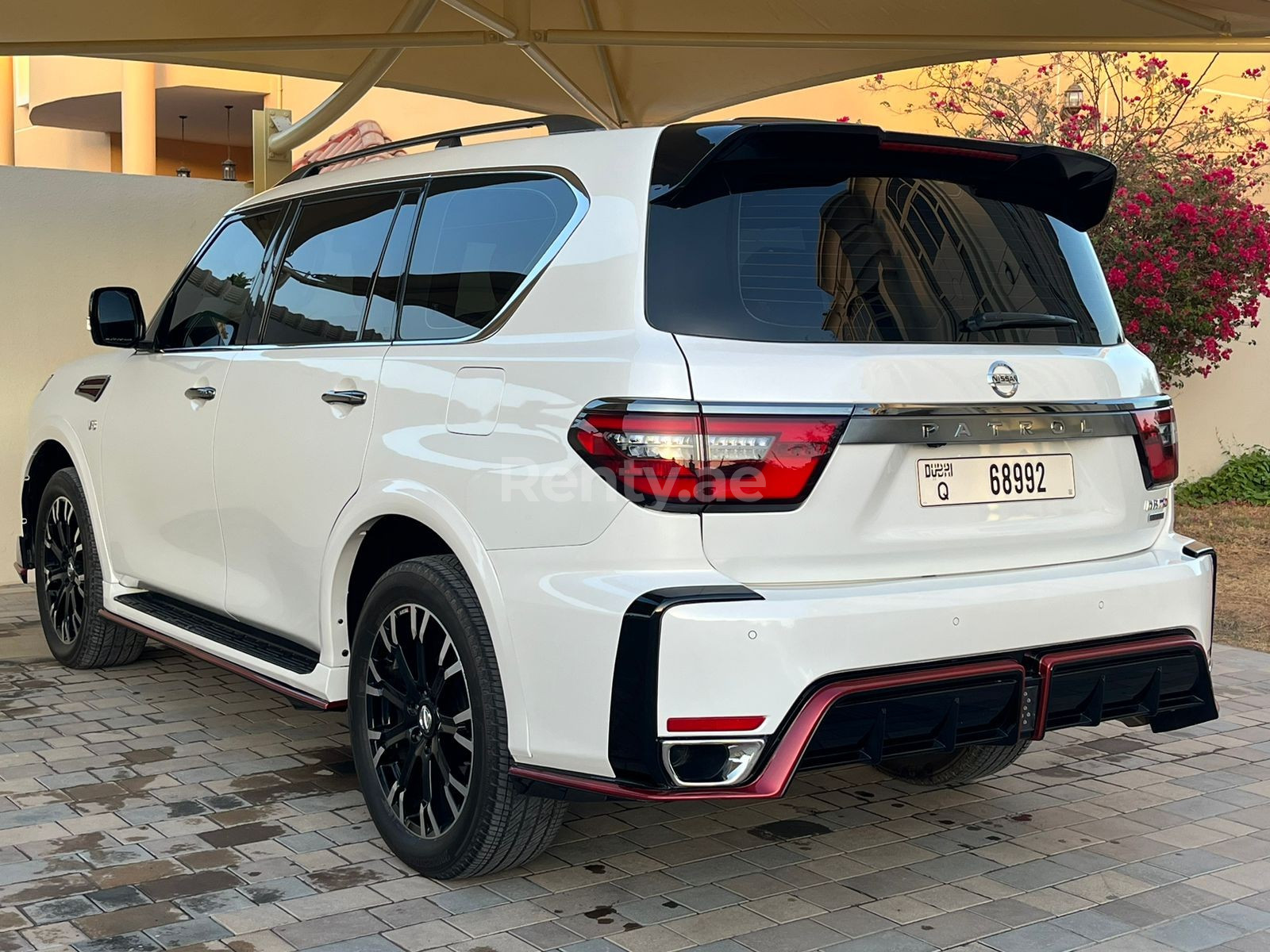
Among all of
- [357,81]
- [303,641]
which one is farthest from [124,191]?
[303,641]

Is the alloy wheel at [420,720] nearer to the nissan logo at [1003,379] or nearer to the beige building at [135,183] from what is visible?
the nissan logo at [1003,379]

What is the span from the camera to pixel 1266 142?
43.5ft

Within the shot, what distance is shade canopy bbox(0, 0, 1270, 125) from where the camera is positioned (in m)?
7.65

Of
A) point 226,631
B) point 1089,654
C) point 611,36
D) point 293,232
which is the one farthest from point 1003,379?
point 611,36

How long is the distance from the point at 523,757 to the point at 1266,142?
12.1 metres

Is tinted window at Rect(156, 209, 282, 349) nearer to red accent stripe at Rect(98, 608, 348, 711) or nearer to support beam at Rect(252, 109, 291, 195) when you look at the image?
red accent stripe at Rect(98, 608, 348, 711)

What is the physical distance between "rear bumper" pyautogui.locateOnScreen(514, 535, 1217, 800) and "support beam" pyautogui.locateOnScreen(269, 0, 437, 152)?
237 inches

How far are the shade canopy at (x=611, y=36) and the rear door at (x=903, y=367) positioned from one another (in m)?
4.02

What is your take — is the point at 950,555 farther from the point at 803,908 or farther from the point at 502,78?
the point at 502,78

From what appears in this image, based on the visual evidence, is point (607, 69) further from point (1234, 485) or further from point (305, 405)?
point (1234, 485)

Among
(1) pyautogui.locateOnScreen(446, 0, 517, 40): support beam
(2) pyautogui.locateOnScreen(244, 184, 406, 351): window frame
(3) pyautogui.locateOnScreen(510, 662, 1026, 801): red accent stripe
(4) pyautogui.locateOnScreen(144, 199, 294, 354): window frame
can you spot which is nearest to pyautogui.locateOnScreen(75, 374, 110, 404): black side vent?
(4) pyautogui.locateOnScreen(144, 199, 294, 354): window frame

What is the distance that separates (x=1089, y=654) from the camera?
3533 mm

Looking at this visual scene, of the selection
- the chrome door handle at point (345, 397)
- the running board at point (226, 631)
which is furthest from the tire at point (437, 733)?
the chrome door handle at point (345, 397)

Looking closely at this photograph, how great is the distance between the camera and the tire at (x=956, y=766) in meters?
4.70
